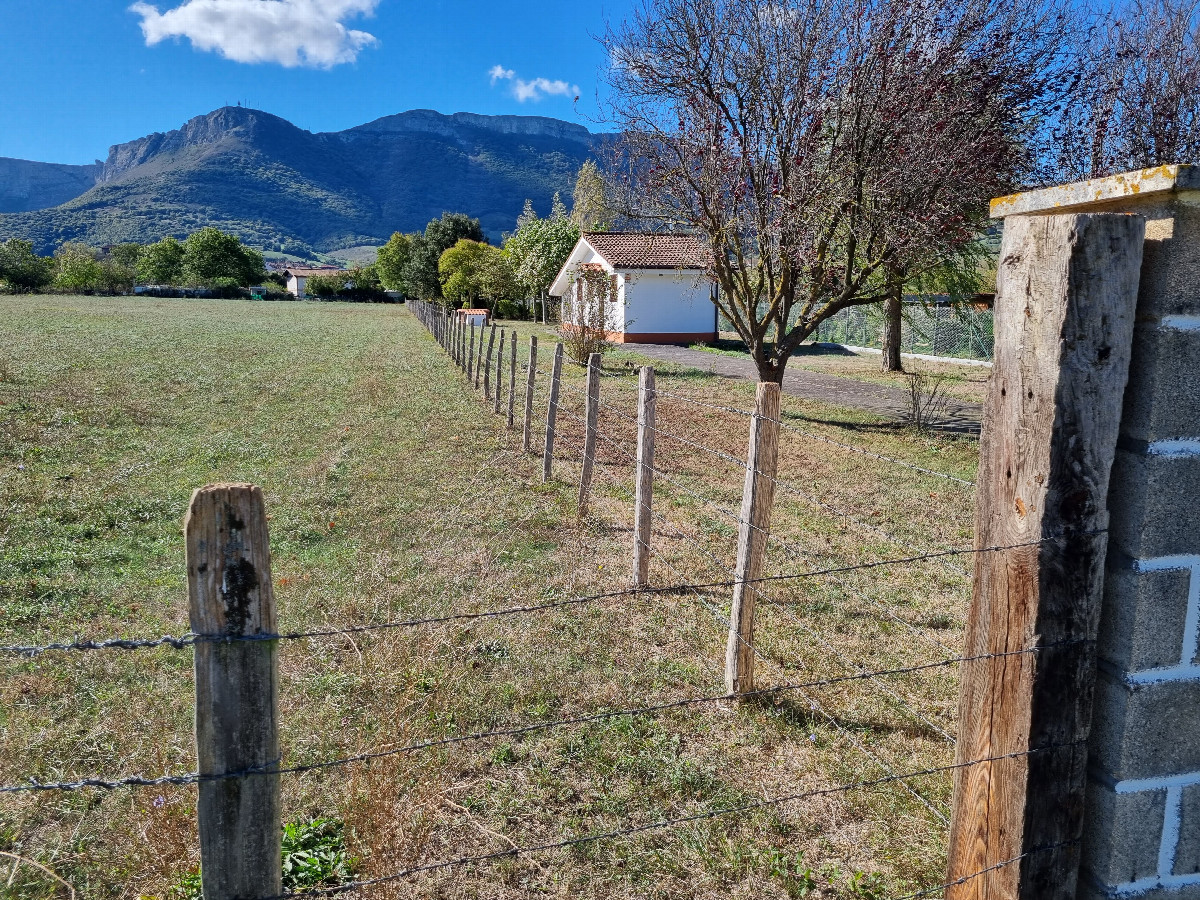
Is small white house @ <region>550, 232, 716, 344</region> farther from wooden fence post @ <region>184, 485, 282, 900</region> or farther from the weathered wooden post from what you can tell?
wooden fence post @ <region>184, 485, 282, 900</region>

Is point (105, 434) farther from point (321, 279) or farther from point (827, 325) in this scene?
point (321, 279)

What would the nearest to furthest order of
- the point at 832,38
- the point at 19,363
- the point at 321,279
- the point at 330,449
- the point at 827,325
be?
the point at 330,449 → the point at 832,38 → the point at 19,363 → the point at 827,325 → the point at 321,279

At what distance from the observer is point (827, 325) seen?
4009cm

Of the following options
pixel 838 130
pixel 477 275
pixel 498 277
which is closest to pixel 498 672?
pixel 838 130

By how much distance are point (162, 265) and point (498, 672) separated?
12984cm

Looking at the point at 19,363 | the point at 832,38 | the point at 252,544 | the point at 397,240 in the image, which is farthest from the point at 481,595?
the point at 397,240

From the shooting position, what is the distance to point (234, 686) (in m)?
1.79

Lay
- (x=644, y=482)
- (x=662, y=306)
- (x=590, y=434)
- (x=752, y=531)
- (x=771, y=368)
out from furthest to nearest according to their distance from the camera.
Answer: (x=662, y=306)
(x=771, y=368)
(x=590, y=434)
(x=644, y=482)
(x=752, y=531)

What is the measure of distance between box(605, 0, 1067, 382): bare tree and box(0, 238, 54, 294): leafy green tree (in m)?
86.0

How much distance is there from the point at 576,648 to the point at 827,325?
3761 cm

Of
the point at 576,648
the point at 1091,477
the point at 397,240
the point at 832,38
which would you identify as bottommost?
the point at 576,648

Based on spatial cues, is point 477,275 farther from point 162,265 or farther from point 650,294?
point 162,265

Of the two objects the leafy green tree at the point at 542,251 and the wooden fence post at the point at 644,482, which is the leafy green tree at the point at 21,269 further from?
the wooden fence post at the point at 644,482

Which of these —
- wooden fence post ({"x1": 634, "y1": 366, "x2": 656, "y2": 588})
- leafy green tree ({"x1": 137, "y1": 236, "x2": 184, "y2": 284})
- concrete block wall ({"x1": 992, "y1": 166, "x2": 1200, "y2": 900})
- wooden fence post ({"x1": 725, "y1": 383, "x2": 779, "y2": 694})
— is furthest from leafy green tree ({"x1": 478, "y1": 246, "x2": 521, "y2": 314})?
leafy green tree ({"x1": 137, "y1": 236, "x2": 184, "y2": 284})
